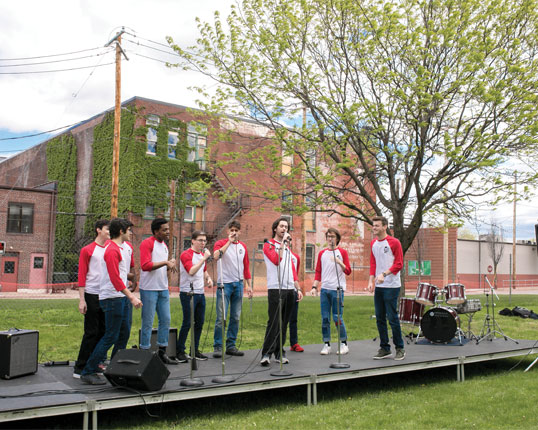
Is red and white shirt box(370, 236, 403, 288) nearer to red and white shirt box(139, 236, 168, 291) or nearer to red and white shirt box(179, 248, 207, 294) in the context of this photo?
red and white shirt box(179, 248, 207, 294)

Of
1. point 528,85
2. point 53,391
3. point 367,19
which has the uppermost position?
point 367,19

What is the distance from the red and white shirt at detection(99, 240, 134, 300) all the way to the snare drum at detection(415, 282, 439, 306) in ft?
21.0

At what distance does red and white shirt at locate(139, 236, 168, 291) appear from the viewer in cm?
719

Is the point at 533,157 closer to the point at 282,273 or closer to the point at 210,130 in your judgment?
the point at 210,130

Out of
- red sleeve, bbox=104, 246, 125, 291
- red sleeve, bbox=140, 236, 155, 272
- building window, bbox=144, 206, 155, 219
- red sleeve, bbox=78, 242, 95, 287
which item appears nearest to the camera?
red sleeve, bbox=104, 246, 125, 291

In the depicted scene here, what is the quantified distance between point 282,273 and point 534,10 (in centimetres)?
1191

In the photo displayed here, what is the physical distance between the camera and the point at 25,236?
34219mm

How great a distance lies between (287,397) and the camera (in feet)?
24.7

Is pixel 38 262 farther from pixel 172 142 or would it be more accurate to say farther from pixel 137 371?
pixel 137 371

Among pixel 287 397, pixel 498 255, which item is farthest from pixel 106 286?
pixel 498 255

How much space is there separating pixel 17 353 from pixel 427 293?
7.45 metres

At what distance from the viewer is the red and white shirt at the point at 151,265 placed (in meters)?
7.19

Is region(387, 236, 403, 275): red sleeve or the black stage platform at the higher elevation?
region(387, 236, 403, 275): red sleeve

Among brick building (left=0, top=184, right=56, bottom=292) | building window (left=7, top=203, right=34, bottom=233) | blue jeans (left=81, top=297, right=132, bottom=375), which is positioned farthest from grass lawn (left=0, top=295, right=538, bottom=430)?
building window (left=7, top=203, right=34, bottom=233)
